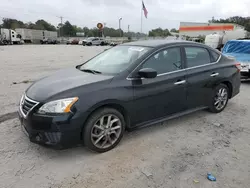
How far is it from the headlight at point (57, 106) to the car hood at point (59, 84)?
0.12 m

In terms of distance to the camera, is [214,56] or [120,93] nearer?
[120,93]

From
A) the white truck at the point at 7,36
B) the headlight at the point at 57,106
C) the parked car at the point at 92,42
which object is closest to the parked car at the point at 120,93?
the headlight at the point at 57,106

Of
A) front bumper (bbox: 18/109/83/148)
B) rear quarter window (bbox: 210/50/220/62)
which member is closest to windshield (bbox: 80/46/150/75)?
front bumper (bbox: 18/109/83/148)

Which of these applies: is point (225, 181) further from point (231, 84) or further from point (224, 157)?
point (231, 84)

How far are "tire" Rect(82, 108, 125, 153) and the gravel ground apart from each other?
0.41 ft

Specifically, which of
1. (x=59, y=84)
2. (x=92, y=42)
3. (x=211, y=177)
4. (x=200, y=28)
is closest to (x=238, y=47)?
(x=211, y=177)

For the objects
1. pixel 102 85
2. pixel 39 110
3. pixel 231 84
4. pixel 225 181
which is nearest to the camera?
pixel 225 181

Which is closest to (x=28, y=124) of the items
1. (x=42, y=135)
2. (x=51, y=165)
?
(x=42, y=135)

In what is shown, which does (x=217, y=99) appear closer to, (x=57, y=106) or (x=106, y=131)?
(x=106, y=131)

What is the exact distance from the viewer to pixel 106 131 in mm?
3209

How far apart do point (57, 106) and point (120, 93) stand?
91cm

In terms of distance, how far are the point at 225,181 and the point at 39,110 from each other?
2486mm

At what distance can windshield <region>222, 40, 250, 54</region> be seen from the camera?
338 inches

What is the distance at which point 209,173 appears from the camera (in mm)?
2791
